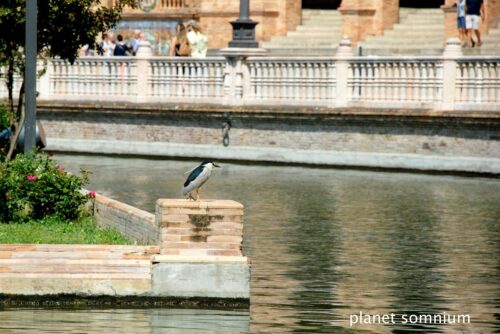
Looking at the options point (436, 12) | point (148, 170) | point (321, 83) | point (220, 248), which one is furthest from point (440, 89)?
point (220, 248)

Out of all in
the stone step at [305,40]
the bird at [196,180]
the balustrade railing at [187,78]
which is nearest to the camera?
the bird at [196,180]

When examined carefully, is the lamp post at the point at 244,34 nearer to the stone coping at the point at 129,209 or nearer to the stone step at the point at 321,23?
the stone step at the point at 321,23

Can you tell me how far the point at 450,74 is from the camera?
3319 centimetres

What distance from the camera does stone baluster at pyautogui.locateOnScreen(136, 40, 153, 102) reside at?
3841cm

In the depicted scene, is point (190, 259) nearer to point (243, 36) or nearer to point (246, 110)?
point (246, 110)

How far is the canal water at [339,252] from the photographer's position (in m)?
14.9

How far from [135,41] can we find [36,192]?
27507 mm

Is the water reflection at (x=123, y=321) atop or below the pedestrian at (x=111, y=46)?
below

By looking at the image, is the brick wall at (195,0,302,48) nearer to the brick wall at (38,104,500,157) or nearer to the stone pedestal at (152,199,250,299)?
the brick wall at (38,104,500,157)

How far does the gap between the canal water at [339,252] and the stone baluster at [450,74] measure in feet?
5.48

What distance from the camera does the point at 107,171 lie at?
109 feet

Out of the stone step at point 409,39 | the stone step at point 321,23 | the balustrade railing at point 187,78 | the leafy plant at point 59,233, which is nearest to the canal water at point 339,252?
the leafy plant at point 59,233

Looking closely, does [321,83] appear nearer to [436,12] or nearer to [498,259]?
[436,12]

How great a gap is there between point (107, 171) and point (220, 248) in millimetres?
17473
